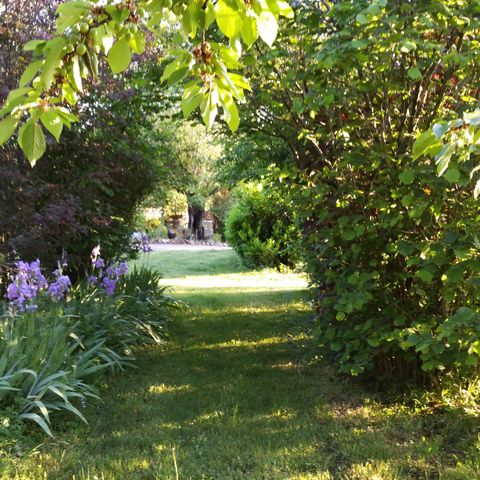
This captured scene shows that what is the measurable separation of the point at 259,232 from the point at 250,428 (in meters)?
11.0

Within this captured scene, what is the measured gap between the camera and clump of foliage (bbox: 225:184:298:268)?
14.5m

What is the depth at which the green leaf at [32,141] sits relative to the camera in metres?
1.21

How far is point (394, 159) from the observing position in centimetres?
370

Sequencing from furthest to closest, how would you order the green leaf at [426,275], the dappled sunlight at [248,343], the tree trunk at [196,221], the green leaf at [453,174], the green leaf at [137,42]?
the tree trunk at [196,221] < the dappled sunlight at [248,343] < the green leaf at [426,275] < the green leaf at [453,174] < the green leaf at [137,42]

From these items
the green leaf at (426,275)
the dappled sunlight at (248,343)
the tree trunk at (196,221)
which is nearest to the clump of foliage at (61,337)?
the dappled sunlight at (248,343)

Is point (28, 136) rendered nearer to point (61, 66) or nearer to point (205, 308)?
point (61, 66)

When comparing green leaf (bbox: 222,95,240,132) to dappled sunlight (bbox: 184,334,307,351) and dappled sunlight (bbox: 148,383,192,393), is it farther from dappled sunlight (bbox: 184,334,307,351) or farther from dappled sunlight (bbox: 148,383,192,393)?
dappled sunlight (bbox: 184,334,307,351)

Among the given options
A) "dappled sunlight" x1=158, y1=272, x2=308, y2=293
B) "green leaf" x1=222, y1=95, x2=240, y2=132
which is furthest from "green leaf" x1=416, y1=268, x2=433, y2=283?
"dappled sunlight" x1=158, y1=272, x2=308, y2=293

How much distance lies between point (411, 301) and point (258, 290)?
648cm

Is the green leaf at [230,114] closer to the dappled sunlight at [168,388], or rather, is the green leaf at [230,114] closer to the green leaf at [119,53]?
the green leaf at [119,53]

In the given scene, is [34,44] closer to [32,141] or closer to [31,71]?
[31,71]

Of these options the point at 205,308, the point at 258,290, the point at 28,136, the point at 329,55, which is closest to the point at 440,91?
the point at 329,55

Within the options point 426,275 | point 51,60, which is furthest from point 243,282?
point 51,60

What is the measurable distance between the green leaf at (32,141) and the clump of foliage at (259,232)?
13.0 m
